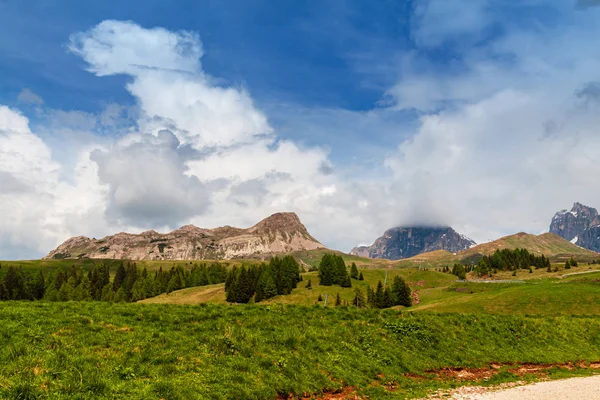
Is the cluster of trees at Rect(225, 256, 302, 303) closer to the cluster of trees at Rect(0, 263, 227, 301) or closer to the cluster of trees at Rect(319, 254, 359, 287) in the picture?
the cluster of trees at Rect(319, 254, 359, 287)

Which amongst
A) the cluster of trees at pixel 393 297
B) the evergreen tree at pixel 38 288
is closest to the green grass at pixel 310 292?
the cluster of trees at pixel 393 297

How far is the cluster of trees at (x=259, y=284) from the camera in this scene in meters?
151

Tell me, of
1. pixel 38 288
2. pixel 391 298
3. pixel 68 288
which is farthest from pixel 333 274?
pixel 38 288

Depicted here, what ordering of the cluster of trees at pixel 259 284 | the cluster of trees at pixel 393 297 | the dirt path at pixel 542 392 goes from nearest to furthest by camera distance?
the dirt path at pixel 542 392 < the cluster of trees at pixel 393 297 < the cluster of trees at pixel 259 284

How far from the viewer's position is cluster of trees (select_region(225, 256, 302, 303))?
150625 mm

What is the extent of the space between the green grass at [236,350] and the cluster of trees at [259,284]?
124 meters

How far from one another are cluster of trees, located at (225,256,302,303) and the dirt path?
433 ft

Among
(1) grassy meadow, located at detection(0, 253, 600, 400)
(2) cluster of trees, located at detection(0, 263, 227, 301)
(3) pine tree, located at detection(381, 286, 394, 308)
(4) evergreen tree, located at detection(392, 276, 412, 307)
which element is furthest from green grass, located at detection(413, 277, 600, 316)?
(2) cluster of trees, located at detection(0, 263, 227, 301)

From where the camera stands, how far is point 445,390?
21.7 metres

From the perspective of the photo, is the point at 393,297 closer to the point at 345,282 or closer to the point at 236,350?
the point at 345,282

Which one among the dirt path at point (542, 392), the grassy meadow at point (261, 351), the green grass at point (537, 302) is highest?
the grassy meadow at point (261, 351)

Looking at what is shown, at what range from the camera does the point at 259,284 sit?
15462cm

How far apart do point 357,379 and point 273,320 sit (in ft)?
26.2

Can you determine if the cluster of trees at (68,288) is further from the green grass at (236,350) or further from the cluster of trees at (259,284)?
the green grass at (236,350)
